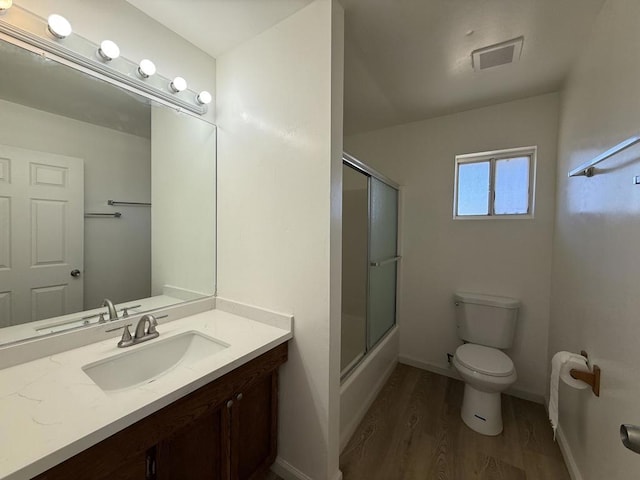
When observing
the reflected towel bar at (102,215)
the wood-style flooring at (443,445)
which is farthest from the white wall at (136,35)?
the wood-style flooring at (443,445)

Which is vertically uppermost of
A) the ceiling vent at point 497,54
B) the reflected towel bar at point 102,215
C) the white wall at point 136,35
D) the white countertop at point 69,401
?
the ceiling vent at point 497,54

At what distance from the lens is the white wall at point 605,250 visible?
96cm

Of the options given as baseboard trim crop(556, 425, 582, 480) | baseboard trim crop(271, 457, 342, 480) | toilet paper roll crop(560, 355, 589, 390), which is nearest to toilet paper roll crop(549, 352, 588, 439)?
toilet paper roll crop(560, 355, 589, 390)

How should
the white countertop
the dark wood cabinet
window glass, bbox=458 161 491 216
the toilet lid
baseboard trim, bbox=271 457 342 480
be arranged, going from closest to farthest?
the white countertop < the dark wood cabinet < baseboard trim, bbox=271 457 342 480 < the toilet lid < window glass, bbox=458 161 491 216

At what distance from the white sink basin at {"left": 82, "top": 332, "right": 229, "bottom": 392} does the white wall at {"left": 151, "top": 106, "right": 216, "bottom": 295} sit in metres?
0.38

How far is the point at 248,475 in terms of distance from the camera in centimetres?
121

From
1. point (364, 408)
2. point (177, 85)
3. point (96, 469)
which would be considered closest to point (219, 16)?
point (177, 85)

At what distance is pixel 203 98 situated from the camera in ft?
5.17

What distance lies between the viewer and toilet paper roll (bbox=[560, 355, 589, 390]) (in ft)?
4.02

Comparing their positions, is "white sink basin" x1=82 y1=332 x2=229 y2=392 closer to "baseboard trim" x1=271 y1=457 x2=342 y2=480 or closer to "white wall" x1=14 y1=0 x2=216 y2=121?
"baseboard trim" x1=271 y1=457 x2=342 y2=480

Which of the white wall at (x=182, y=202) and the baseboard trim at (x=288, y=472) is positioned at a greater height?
the white wall at (x=182, y=202)

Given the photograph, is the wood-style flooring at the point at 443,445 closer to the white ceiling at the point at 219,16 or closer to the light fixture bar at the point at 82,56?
the light fixture bar at the point at 82,56

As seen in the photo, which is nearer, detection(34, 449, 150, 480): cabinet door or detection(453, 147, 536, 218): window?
detection(34, 449, 150, 480): cabinet door

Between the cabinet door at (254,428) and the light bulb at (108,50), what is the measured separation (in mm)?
1616
